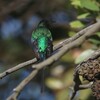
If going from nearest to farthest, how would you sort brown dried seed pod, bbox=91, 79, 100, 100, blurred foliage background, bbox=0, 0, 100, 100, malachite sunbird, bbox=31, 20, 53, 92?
brown dried seed pod, bbox=91, 79, 100, 100 < malachite sunbird, bbox=31, 20, 53, 92 < blurred foliage background, bbox=0, 0, 100, 100

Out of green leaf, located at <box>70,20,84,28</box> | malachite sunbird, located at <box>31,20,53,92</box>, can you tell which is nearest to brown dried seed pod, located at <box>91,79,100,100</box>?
malachite sunbird, located at <box>31,20,53,92</box>

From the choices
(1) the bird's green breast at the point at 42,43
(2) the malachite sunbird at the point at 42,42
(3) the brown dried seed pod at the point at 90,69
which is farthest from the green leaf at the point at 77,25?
(3) the brown dried seed pod at the point at 90,69

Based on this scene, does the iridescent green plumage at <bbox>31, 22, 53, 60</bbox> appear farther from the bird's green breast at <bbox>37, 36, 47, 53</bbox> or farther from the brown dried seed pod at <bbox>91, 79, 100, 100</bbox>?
the brown dried seed pod at <bbox>91, 79, 100, 100</bbox>

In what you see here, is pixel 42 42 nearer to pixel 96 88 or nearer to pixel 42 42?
pixel 42 42

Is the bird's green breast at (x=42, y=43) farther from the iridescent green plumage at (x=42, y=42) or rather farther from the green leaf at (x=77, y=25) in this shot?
the green leaf at (x=77, y=25)

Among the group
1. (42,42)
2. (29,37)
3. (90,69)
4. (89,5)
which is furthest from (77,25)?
(29,37)

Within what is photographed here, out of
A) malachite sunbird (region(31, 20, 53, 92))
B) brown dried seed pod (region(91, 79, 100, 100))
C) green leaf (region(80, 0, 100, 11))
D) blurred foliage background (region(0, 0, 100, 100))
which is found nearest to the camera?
brown dried seed pod (region(91, 79, 100, 100))

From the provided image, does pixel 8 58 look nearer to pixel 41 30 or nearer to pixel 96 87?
pixel 41 30
